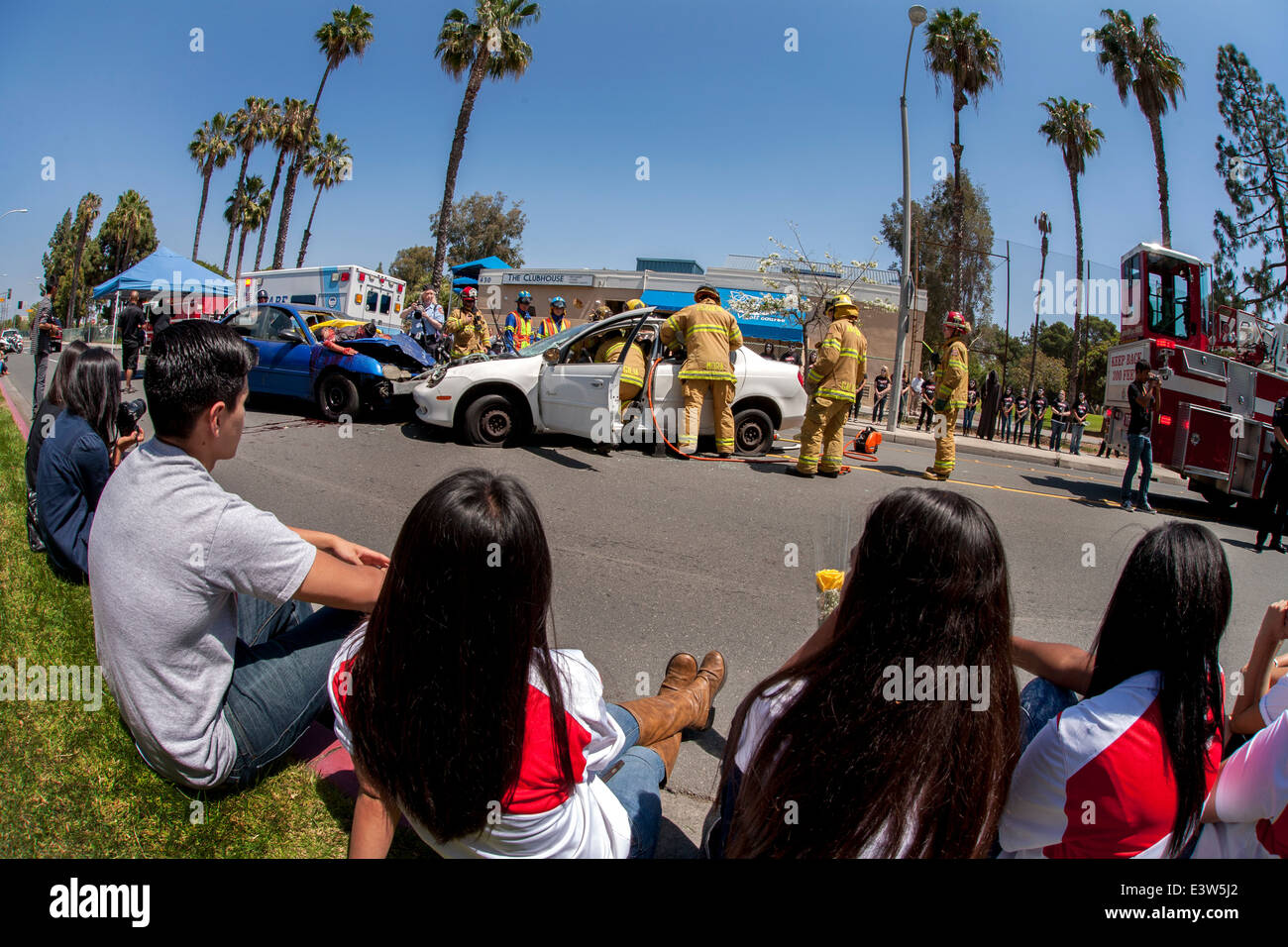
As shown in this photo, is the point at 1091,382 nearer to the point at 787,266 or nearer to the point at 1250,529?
the point at 787,266

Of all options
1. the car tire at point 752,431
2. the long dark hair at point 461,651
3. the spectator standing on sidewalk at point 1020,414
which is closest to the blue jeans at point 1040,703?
the long dark hair at point 461,651

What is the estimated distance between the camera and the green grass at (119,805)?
226 centimetres

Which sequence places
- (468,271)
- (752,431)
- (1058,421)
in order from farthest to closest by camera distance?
(468,271)
(1058,421)
(752,431)

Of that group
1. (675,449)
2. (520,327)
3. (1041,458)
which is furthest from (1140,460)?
(520,327)

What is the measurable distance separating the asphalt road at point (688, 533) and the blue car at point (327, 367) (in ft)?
1.25

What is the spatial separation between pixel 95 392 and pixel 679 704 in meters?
3.53

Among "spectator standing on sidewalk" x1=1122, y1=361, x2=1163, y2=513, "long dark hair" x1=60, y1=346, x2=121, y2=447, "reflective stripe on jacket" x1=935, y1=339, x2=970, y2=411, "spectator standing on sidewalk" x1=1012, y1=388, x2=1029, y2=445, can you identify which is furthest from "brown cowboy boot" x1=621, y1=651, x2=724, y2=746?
"spectator standing on sidewalk" x1=1012, y1=388, x2=1029, y2=445

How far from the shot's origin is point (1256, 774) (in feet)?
5.65

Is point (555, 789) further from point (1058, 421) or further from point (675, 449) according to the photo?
point (1058, 421)

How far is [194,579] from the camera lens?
6.66 feet

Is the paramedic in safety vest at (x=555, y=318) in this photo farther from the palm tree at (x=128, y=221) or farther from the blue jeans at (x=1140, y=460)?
the palm tree at (x=128, y=221)
